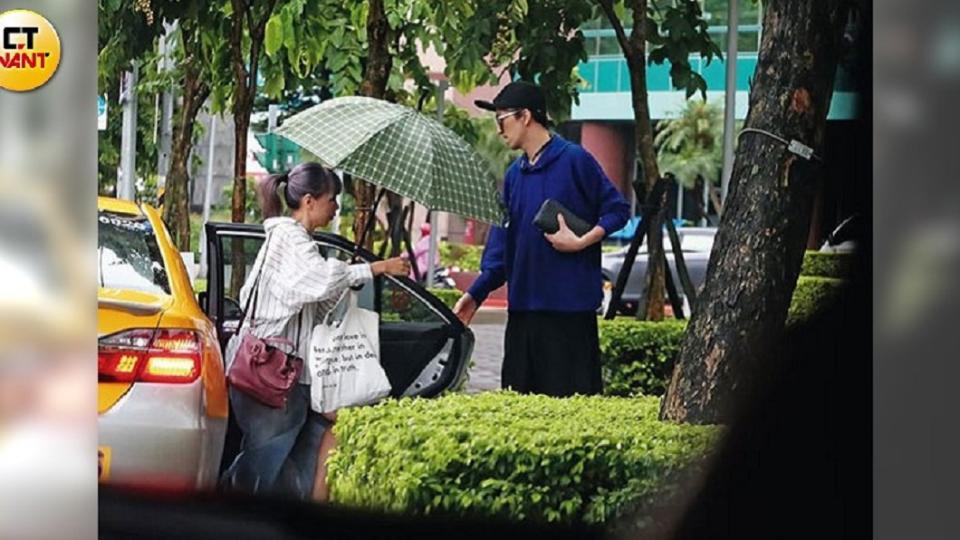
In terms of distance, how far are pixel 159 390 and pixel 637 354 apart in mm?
1336

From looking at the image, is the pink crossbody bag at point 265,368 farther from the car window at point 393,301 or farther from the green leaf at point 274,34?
the green leaf at point 274,34

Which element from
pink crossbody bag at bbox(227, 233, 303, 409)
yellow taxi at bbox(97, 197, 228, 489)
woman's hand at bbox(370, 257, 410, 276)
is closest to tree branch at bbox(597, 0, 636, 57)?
woman's hand at bbox(370, 257, 410, 276)

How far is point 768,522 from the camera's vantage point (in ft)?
15.3

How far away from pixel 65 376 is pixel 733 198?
6.44ft

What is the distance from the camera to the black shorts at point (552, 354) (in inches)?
189

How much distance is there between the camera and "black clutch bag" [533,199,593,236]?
480cm

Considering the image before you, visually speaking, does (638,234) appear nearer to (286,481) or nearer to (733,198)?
(733,198)

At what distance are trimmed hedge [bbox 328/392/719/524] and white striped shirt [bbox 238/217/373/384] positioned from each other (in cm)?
32

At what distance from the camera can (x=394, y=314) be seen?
4.98 meters

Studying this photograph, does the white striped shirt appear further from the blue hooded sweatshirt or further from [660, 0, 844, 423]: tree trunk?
[660, 0, 844, 423]: tree trunk

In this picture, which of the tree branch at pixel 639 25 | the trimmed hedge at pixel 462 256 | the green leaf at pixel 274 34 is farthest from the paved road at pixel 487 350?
the green leaf at pixel 274 34

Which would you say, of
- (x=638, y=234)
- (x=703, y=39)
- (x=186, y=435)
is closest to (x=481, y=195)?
(x=638, y=234)

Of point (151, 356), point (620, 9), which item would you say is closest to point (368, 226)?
point (151, 356)

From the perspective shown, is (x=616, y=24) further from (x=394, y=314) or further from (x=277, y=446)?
(x=277, y=446)
